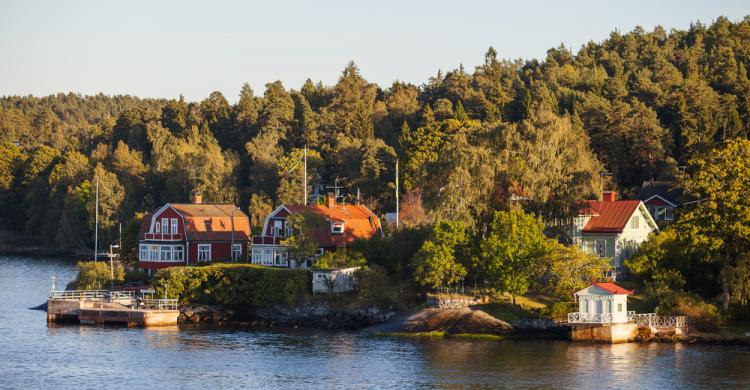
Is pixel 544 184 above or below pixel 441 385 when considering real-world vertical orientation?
above

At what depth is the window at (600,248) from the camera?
242 ft

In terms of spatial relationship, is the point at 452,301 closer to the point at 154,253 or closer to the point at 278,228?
the point at 278,228

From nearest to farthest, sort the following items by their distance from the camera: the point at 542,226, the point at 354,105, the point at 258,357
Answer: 1. the point at 258,357
2. the point at 542,226
3. the point at 354,105

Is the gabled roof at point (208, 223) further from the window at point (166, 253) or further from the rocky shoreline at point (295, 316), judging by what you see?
the rocky shoreline at point (295, 316)

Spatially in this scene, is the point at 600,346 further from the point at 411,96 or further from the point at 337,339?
the point at 411,96

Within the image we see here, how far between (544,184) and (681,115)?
37031 millimetres

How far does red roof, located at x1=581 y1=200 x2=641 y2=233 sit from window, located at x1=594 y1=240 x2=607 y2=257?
81 cm

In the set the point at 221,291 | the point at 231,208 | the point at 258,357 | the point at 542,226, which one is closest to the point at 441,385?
the point at 258,357

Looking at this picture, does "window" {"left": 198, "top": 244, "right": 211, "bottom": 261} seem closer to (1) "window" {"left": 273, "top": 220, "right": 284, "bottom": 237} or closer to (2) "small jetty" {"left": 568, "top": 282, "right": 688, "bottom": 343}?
(1) "window" {"left": 273, "top": 220, "right": 284, "bottom": 237}

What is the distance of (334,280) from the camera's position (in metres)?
70.6

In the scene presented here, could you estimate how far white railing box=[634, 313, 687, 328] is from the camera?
61.5m

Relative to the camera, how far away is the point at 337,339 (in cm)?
6397

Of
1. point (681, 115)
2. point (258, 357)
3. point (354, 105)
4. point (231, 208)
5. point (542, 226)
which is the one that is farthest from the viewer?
point (354, 105)

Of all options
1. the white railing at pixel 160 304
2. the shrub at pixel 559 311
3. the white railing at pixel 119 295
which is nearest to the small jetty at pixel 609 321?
the shrub at pixel 559 311
